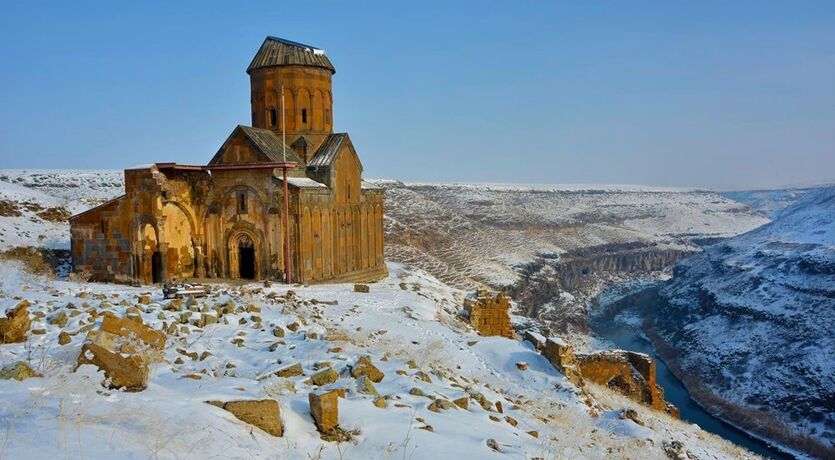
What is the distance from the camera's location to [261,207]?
69.9ft

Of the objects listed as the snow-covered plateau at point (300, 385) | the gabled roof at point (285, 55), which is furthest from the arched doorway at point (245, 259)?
the gabled roof at point (285, 55)

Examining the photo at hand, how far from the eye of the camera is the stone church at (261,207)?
66.0 ft

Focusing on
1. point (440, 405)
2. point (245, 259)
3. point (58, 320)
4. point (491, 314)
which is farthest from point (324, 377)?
point (245, 259)

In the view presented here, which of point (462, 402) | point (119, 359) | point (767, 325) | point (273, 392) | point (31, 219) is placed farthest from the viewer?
point (767, 325)

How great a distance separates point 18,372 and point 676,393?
1525 inches

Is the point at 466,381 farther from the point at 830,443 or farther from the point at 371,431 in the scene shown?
the point at 830,443

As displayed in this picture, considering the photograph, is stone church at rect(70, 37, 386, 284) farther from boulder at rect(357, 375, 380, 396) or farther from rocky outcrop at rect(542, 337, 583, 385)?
boulder at rect(357, 375, 380, 396)

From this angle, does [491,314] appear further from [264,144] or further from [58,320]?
[58,320]

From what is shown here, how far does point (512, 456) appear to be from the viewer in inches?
232

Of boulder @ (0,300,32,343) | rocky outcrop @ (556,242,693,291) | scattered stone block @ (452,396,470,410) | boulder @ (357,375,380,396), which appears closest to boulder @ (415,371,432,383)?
scattered stone block @ (452,396,470,410)

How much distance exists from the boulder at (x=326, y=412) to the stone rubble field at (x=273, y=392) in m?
0.01

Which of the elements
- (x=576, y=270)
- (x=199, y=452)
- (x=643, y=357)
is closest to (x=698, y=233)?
(x=576, y=270)

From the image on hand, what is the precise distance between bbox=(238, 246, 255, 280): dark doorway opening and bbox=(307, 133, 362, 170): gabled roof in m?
4.25

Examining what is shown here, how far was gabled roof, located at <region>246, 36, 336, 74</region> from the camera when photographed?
23.9m
